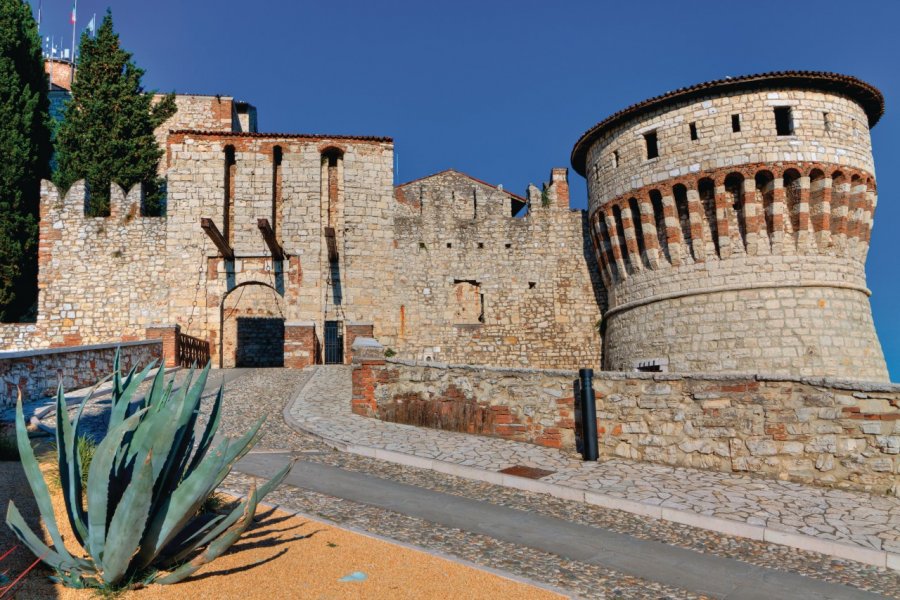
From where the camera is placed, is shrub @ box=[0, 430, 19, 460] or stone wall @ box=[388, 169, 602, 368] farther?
stone wall @ box=[388, 169, 602, 368]

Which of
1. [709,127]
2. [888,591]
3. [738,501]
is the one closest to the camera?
[888,591]

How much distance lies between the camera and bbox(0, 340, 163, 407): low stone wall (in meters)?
9.67

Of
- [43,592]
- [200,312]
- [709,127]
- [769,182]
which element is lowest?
[43,592]

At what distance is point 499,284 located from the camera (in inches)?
851

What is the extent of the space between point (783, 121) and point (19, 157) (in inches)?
977

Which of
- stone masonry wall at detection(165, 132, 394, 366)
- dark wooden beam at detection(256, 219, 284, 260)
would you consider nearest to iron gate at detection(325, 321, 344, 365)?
stone masonry wall at detection(165, 132, 394, 366)

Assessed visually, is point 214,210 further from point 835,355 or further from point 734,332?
point 835,355

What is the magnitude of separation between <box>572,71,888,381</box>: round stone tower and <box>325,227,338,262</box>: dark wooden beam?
943 cm

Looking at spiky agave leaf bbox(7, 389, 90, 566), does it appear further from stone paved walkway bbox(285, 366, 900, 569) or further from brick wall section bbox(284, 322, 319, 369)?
brick wall section bbox(284, 322, 319, 369)

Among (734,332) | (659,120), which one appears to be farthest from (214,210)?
(734,332)

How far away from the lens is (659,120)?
17.5 meters

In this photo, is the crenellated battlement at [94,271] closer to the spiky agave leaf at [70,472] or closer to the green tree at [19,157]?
the green tree at [19,157]

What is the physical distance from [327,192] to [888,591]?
1932 cm

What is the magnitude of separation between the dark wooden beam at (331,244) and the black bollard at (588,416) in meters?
12.1
